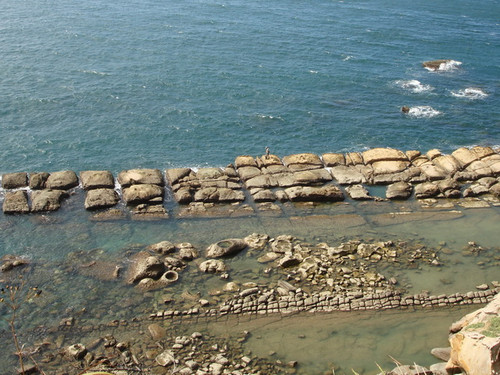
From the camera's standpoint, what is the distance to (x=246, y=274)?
29531 millimetres

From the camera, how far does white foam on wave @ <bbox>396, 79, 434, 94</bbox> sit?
59.0 metres

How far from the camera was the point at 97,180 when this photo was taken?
3744cm

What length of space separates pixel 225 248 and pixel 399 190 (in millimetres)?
14521

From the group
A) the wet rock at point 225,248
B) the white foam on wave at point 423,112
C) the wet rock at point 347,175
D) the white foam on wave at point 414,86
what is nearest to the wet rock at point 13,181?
the wet rock at point 225,248

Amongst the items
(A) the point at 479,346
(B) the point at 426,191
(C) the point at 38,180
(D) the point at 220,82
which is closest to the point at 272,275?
(A) the point at 479,346

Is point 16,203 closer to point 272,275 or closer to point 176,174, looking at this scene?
point 176,174

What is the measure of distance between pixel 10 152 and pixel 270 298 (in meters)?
28.9

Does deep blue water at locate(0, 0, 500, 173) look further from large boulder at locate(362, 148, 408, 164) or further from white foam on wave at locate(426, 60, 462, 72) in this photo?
large boulder at locate(362, 148, 408, 164)

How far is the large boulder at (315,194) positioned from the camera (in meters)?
36.8

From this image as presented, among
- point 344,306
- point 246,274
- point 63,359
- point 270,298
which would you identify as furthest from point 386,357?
point 63,359

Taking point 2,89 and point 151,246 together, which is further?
point 2,89

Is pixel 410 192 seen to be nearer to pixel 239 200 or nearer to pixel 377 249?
pixel 377 249

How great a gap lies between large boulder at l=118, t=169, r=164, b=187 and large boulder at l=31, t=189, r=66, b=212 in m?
4.30

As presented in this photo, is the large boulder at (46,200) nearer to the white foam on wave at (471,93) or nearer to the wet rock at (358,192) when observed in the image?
the wet rock at (358,192)
